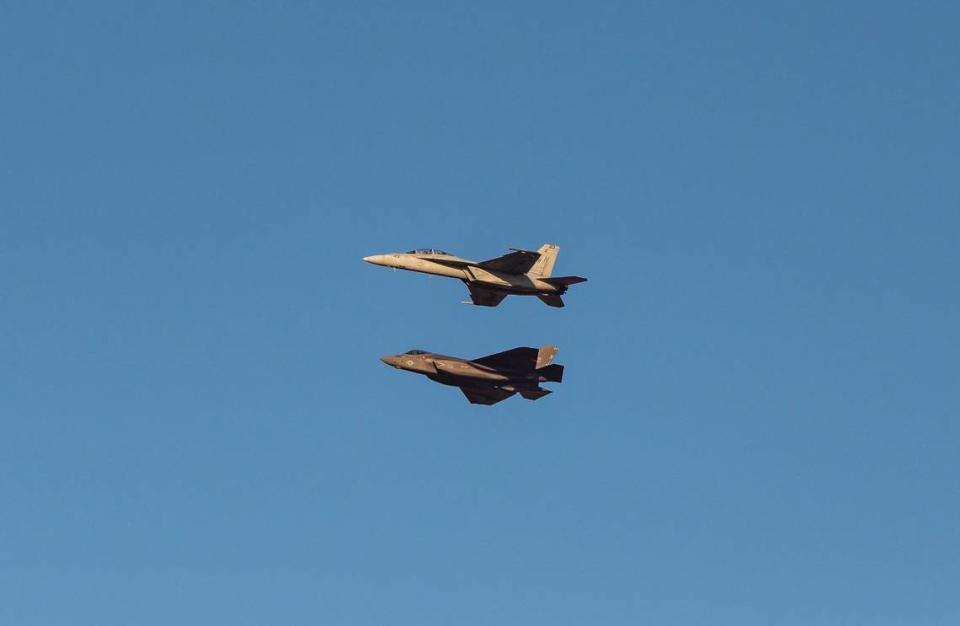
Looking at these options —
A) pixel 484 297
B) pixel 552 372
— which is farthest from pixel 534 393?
pixel 484 297

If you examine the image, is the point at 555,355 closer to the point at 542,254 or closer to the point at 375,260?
the point at 542,254

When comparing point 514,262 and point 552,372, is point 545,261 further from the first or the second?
point 552,372

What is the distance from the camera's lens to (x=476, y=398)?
122 meters

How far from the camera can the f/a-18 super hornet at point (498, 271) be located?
11706cm

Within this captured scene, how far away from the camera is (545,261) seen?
12162 cm

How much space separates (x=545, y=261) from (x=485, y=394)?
11113 millimetres

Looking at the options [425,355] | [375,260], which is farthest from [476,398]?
[375,260]

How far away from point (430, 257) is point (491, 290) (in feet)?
17.8

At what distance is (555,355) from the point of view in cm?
12019

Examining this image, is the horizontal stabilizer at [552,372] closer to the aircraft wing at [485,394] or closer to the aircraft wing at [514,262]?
the aircraft wing at [485,394]

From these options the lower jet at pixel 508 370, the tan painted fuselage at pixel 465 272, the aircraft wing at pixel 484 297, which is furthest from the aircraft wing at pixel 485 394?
the tan painted fuselage at pixel 465 272

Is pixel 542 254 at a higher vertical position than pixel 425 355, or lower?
higher

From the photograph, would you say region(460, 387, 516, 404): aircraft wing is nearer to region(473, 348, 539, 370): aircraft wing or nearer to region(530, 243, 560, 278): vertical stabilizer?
region(473, 348, 539, 370): aircraft wing

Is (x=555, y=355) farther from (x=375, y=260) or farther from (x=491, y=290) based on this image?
(x=375, y=260)
